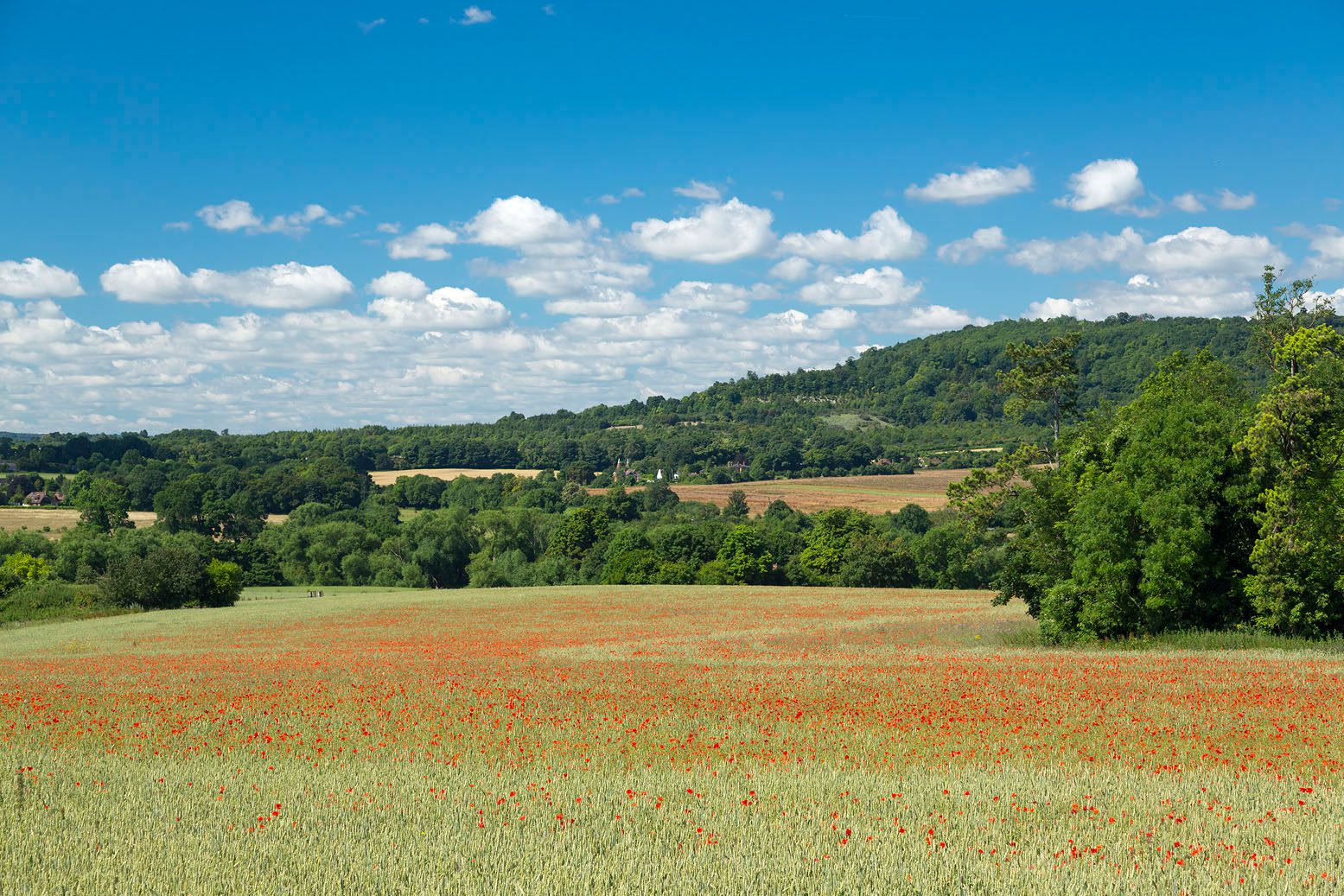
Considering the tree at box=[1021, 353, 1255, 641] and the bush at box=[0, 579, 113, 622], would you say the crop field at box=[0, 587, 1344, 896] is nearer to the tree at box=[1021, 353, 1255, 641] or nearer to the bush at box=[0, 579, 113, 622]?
the tree at box=[1021, 353, 1255, 641]

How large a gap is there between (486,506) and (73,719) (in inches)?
5657

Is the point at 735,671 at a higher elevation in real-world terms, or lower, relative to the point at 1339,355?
lower

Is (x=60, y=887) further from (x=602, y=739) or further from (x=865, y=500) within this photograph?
(x=865, y=500)

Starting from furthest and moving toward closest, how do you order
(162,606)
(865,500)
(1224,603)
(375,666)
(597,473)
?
(597,473) → (865,500) → (162,606) → (1224,603) → (375,666)

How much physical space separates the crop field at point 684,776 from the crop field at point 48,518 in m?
109

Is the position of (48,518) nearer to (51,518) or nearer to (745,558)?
(51,518)

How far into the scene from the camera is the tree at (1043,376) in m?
47.6

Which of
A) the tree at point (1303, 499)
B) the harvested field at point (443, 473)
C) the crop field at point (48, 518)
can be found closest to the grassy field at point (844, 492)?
the harvested field at point (443, 473)

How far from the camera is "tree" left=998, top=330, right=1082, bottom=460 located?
47625 mm

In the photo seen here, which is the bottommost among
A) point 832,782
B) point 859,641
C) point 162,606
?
point 162,606

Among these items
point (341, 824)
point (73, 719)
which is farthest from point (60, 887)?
point (73, 719)

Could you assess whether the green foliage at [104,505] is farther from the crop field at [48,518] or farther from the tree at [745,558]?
the tree at [745,558]

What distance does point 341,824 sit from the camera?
11062 mm

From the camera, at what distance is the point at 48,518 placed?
130125 millimetres
